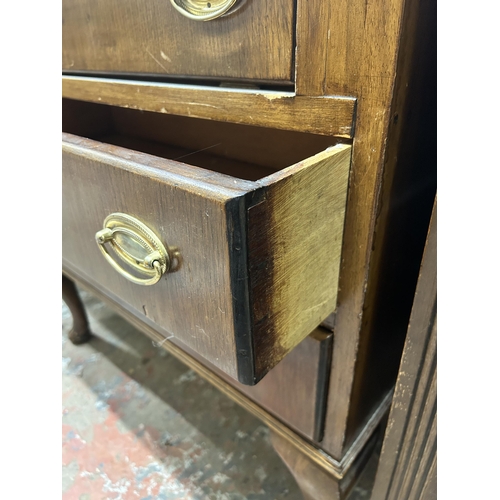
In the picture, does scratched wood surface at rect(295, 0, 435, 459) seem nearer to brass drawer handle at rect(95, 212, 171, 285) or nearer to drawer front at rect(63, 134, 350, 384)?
drawer front at rect(63, 134, 350, 384)

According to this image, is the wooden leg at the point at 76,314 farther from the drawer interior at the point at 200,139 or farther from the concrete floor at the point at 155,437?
the drawer interior at the point at 200,139

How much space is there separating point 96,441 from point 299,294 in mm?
549

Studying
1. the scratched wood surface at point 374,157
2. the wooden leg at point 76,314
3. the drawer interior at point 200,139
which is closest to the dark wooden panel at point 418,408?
the scratched wood surface at point 374,157

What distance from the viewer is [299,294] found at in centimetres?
31

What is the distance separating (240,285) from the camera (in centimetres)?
25

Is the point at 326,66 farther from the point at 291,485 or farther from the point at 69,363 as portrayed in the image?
the point at 69,363

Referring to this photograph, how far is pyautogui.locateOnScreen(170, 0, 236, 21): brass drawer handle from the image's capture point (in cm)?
29

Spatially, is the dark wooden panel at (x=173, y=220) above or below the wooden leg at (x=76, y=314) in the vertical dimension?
above

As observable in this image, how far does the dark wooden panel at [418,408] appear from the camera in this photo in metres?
0.29

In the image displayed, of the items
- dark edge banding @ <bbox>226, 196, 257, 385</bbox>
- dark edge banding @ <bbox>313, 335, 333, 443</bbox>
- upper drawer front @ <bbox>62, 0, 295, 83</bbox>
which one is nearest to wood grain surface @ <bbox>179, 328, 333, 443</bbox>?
dark edge banding @ <bbox>313, 335, 333, 443</bbox>

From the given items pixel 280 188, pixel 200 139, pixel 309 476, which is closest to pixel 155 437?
pixel 309 476

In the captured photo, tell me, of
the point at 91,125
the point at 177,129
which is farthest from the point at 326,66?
the point at 91,125

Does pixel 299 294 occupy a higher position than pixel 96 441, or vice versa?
pixel 299 294

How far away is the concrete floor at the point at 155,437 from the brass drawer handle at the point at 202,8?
0.59 metres
